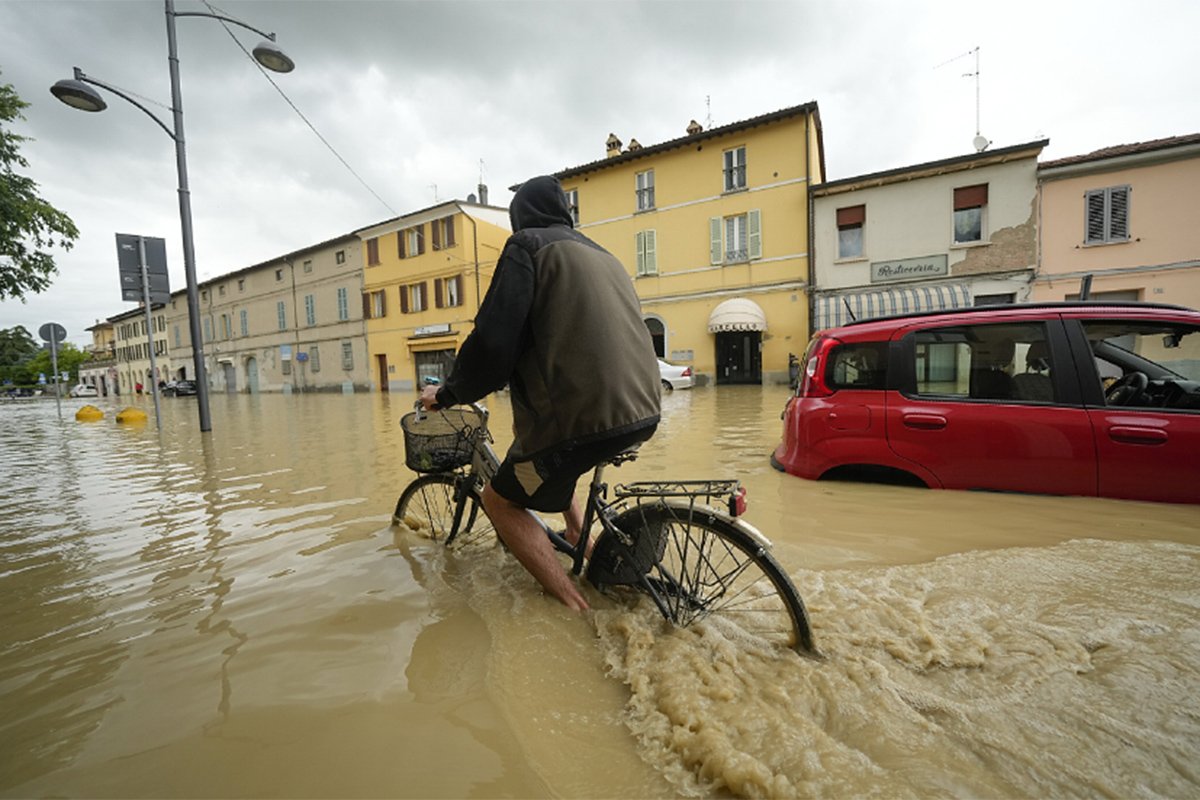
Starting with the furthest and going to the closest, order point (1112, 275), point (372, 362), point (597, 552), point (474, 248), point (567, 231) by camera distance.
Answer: point (372, 362)
point (474, 248)
point (1112, 275)
point (597, 552)
point (567, 231)

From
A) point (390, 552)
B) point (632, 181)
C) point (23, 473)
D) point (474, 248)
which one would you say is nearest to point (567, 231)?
point (390, 552)

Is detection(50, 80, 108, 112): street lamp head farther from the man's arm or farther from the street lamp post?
the man's arm

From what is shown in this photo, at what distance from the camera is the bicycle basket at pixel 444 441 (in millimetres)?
2846

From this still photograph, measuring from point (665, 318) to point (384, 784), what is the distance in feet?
67.6

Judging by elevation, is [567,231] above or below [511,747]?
above

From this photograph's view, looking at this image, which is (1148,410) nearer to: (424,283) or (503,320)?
(503,320)

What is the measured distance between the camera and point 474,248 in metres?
26.4

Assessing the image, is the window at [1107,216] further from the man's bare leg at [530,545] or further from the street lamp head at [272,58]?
the street lamp head at [272,58]

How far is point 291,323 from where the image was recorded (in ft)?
114

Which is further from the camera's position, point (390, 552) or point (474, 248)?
point (474, 248)

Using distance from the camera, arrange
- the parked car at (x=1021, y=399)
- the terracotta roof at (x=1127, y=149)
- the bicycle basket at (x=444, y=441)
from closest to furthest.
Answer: the bicycle basket at (x=444, y=441), the parked car at (x=1021, y=399), the terracotta roof at (x=1127, y=149)

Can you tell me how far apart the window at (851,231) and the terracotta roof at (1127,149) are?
15.8ft

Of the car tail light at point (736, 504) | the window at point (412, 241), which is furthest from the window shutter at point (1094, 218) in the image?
the window at point (412, 241)

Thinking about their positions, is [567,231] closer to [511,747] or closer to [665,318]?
[511,747]
